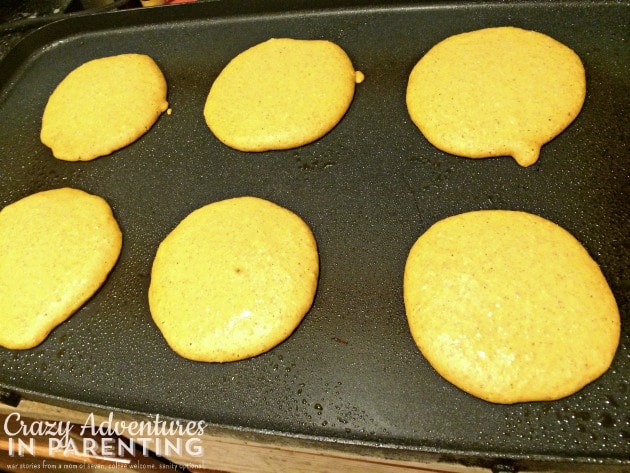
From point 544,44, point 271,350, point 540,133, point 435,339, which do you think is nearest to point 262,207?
point 271,350

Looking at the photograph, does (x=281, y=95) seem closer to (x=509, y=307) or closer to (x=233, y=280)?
(x=233, y=280)

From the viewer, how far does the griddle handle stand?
44.3 inches

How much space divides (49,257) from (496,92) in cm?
126

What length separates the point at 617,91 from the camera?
1318mm

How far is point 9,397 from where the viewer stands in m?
1.13

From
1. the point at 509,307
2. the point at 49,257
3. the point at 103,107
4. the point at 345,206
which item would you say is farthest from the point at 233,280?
the point at 103,107

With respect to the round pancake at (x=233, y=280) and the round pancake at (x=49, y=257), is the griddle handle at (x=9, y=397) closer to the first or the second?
the round pancake at (x=49, y=257)

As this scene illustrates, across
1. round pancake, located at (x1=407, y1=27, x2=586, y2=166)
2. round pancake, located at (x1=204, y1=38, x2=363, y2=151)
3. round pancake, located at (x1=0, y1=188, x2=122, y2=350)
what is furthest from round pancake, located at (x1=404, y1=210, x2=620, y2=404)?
round pancake, located at (x1=0, y1=188, x2=122, y2=350)

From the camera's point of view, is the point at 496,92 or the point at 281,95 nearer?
the point at 496,92

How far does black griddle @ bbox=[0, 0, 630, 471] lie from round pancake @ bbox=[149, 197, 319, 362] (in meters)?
0.05

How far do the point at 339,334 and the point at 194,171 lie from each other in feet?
2.08

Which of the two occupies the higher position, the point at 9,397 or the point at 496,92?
the point at 496,92

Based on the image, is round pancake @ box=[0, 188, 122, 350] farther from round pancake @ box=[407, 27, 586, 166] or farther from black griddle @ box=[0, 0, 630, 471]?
round pancake @ box=[407, 27, 586, 166]

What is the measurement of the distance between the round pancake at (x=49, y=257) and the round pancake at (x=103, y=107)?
17cm
